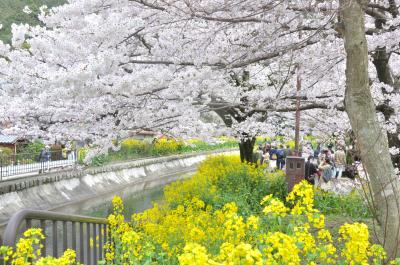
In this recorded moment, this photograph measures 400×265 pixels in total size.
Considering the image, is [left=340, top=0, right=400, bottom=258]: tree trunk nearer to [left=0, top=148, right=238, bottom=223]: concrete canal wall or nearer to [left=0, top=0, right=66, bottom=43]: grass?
[left=0, top=148, right=238, bottom=223]: concrete canal wall

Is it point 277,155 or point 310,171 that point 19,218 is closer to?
point 310,171

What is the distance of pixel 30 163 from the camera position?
1973cm

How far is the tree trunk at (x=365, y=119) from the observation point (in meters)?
4.37

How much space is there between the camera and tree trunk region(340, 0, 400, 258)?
14.3ft

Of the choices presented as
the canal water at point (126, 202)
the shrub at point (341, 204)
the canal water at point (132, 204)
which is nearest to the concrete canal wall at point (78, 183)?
the canal water at point (126, 202)

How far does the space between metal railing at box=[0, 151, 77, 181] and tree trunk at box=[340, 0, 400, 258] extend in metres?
15.4

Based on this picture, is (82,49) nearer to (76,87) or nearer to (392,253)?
(76,87)

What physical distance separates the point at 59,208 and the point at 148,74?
12.6 meters

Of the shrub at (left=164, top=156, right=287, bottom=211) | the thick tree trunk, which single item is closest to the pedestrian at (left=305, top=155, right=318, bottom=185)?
the shrub at (left=164, top=156, right=287, bottom=211)

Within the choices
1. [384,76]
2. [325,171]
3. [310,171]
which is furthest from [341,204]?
[325,171]

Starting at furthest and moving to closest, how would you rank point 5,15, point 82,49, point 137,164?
point 5,15, point 137,164, point 82,49

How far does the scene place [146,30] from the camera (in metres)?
6.58

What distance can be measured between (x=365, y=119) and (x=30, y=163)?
1784 cm

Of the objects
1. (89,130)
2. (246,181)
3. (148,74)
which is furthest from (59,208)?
(148,74)
